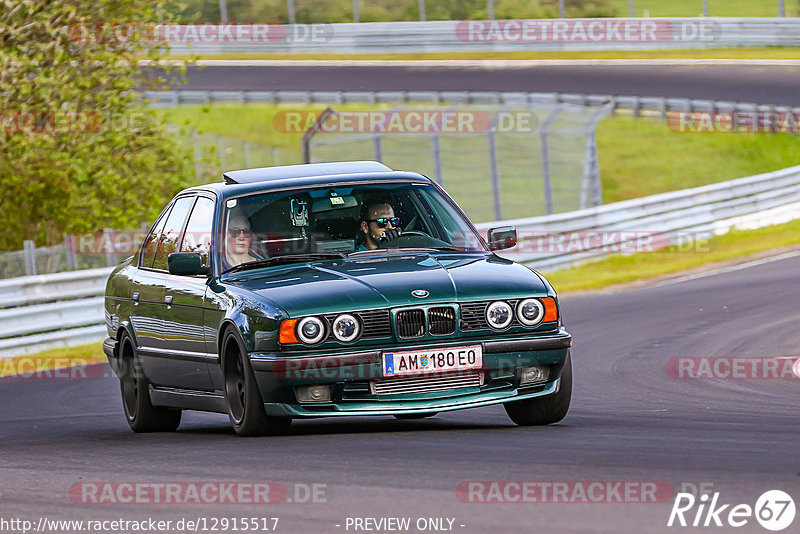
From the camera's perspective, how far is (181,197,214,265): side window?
355 inches

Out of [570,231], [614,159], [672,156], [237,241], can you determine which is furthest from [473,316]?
[672,156]

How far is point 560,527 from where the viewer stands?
5031 millimetres

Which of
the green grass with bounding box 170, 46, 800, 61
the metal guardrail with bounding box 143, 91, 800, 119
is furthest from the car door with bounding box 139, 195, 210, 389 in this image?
the green grass with bounding box 170, 46, 800, 61

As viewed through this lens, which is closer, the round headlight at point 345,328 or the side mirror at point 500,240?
the round headlight at point 345,328

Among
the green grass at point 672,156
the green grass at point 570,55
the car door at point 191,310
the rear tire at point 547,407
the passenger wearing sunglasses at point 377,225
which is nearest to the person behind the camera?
the rear tire at point 547,407

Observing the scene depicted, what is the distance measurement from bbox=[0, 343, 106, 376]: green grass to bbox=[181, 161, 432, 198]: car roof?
729 centimetres

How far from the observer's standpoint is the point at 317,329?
764 centimetres

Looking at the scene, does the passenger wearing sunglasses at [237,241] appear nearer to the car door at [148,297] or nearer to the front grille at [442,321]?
the car door at [148,297]

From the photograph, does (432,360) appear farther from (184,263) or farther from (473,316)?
(184,263)

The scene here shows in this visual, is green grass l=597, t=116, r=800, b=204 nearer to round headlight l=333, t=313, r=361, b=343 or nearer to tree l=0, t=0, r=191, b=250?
tree l=0, t=0, r=191, b=250

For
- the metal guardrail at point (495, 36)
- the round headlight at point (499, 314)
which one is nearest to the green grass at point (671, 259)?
the round headlight at point (499, 314)

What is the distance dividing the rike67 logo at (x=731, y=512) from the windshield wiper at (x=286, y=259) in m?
3.68

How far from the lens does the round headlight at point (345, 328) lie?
762cm

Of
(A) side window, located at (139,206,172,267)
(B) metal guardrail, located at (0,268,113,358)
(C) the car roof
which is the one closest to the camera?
(C) the car roof
